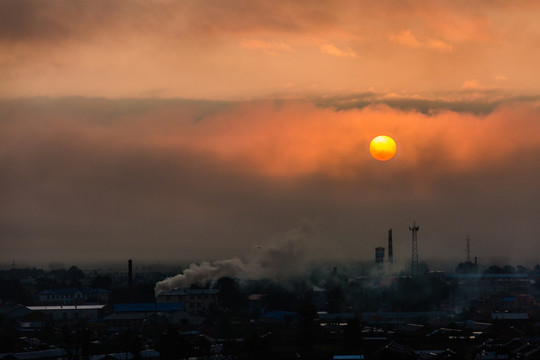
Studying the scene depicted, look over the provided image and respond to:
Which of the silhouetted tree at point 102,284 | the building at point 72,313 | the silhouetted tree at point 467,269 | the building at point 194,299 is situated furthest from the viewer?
the silhouetted tree at point 467,269

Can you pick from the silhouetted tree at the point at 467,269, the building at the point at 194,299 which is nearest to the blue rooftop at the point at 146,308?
the building at the point at 194,299

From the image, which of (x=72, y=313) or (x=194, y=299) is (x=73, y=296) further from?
(x=72, y=313)

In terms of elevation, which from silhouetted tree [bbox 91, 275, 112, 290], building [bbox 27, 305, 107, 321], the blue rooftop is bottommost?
building [bbox 27, 305, 107, 321]

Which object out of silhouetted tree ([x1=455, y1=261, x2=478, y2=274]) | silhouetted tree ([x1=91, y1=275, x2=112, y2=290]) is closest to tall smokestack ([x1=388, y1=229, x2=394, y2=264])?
silhouetted tree ([x1=455, y1=261, x2=478, y2=274])

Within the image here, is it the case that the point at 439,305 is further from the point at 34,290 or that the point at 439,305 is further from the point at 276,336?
the point at 34,290

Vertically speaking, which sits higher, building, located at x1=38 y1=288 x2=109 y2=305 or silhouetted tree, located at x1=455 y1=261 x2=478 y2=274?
silhouetted tree, located at x1=455 y1=261 x2=478 y2=274

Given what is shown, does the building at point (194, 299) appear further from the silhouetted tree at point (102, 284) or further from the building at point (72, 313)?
the silhouetted tree at point (102, 284)

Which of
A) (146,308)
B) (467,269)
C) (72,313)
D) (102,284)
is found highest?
(467,269)

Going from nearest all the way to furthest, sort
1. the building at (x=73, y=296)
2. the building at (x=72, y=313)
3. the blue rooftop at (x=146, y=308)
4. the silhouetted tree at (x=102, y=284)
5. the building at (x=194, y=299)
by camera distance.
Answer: the blue rooftop at (x=146, y=308) < the building at (x=72, y=313) < the building at (x=194, y=299) < the building at (x=73, y=296) < the silhouetted tree at (x=102, y=284)

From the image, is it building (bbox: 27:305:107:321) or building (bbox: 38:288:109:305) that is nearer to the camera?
building (bbox: 27:305:107:321)

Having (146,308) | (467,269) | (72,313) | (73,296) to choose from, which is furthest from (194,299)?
(467,269)

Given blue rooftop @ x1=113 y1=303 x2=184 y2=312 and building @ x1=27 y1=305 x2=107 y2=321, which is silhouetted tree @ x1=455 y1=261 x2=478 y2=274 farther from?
building @ x1=27 y1=305 x2=107 y2=321

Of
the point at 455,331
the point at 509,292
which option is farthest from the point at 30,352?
the point at 509,292

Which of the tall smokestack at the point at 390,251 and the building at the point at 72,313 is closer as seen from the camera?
the building at the point at 72,313
